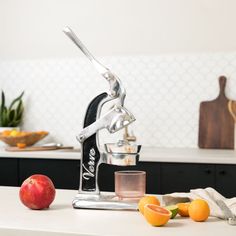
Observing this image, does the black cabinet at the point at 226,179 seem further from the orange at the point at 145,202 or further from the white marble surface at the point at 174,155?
the orange at the point at 145,202

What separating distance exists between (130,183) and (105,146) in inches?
6.3

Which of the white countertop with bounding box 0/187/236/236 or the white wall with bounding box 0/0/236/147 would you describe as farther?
the white wall with bounding box 0/0/236/147

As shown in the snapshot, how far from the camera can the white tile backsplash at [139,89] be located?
4.06 m

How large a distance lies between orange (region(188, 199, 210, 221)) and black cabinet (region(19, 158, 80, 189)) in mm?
2073

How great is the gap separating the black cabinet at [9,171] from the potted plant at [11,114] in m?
0.63

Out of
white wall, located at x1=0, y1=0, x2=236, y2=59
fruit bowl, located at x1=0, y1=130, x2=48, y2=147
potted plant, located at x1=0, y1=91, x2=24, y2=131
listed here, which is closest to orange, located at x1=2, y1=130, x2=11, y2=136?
fruit bowl, located at x1=0, y1=130, x2=48, y2=147

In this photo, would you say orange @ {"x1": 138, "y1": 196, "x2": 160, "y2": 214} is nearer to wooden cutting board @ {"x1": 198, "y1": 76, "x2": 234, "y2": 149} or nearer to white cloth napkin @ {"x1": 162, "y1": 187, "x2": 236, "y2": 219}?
white cloth napkin @ {"x1": 162, "y1": 187, "x2": 236, "y2": 219}

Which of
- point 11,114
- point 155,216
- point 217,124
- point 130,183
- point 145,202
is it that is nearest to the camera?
point 155,216

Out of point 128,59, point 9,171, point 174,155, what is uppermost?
point 128,59

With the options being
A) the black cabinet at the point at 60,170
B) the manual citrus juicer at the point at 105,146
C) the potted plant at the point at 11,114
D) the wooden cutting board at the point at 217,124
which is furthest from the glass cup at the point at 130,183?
the potted plant at the point at 11,114

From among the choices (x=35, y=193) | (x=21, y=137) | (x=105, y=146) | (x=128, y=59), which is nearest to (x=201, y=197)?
(x=105, y=146)

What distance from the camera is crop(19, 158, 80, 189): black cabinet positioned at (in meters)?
3.65

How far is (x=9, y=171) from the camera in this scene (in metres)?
3.79

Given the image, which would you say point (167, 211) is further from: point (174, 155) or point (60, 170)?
point (60, 170)
